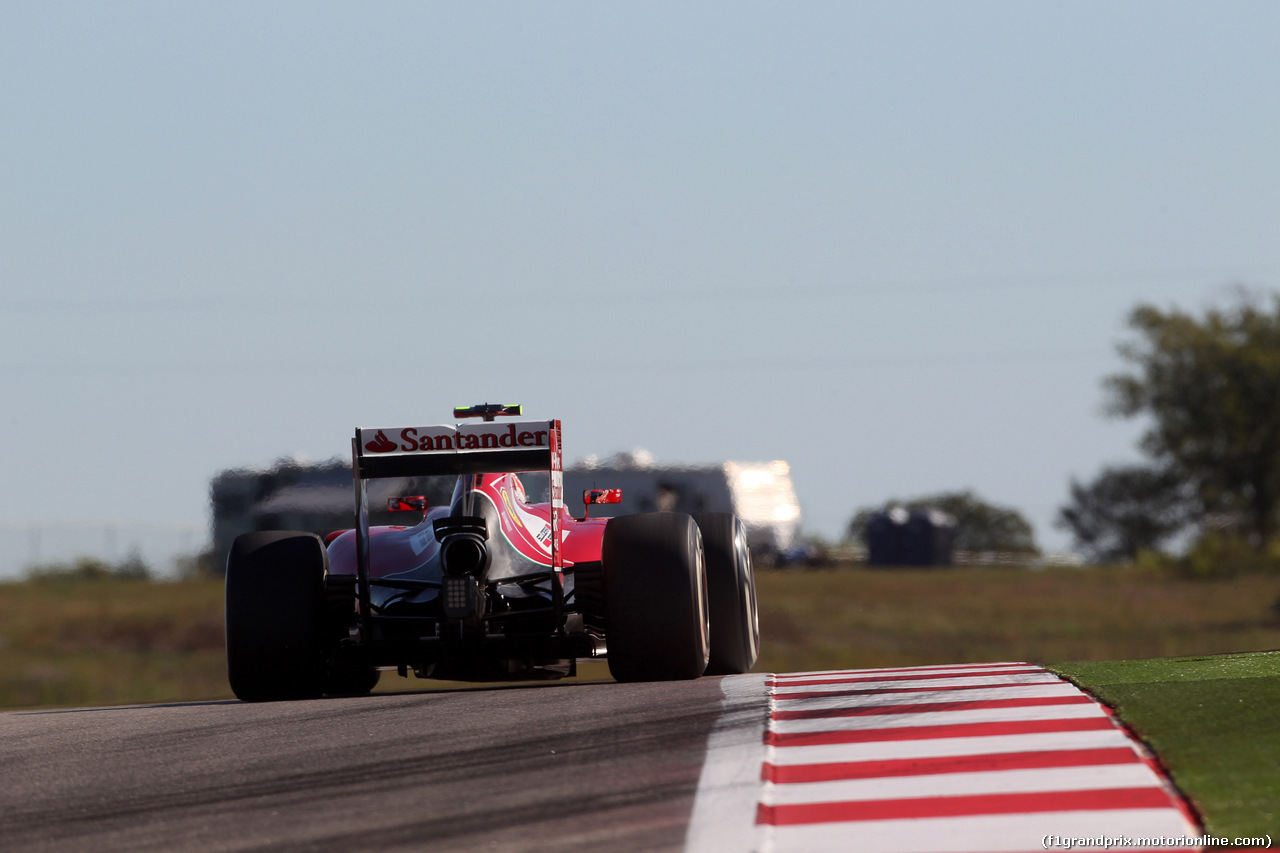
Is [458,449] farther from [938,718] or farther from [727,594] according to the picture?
[938,718]

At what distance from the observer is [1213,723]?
309 inches

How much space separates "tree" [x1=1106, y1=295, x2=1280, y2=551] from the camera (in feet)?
187

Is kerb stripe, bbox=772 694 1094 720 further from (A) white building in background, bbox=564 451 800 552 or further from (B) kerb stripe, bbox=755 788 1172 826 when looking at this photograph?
(A) white building in background, bbox=564 451 800 552

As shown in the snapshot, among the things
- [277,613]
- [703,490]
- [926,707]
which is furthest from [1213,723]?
[703,490]

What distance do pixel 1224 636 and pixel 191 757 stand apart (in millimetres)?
30645

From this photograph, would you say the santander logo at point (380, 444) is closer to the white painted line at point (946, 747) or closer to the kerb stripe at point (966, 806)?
the white painted line at point (946, 747)

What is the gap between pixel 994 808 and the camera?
6.23 m

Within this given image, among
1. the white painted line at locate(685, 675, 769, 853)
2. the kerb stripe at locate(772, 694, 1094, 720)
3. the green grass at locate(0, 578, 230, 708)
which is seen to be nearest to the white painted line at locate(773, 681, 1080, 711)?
the kerb stripe at locate(772, 694, 1094, 720)

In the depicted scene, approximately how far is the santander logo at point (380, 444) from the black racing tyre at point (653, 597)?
161 centimetres

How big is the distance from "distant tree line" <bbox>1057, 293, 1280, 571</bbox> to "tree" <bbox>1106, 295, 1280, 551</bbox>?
0.04 meters

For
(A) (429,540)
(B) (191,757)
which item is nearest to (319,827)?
(B) (191,757)

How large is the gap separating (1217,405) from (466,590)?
170 ft

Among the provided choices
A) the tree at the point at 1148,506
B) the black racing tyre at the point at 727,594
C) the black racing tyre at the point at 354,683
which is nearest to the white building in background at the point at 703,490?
the black racing tyre at the point at 727,594

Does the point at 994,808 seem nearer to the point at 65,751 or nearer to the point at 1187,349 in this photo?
the point at 65,751
